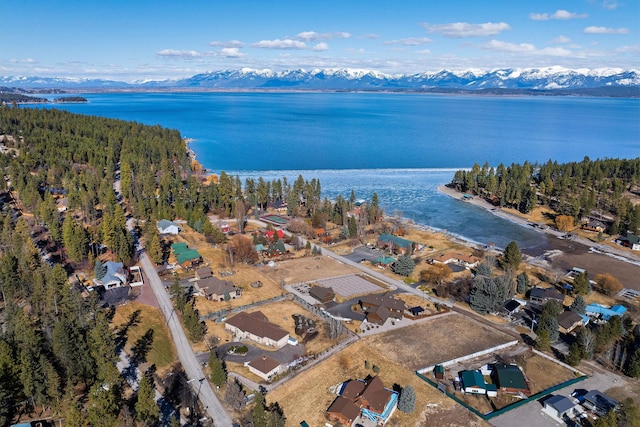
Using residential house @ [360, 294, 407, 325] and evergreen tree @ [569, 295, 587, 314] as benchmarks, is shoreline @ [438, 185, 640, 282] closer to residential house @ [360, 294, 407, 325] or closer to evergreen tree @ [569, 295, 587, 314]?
evergreen tree @ [569, 295, 587, 314]

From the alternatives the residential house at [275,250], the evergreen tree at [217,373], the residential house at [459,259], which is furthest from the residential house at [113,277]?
the residential house at [459,259]

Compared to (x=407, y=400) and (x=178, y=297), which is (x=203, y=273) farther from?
(x=407, y=400)

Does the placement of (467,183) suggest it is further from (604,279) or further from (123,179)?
(123,179)

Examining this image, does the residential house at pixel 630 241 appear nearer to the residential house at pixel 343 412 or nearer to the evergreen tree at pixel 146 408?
the residential house at pixel 343 412

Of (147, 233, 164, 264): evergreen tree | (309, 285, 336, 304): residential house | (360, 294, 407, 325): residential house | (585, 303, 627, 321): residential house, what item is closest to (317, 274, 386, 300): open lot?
(309, 285, 336, 304): residential house

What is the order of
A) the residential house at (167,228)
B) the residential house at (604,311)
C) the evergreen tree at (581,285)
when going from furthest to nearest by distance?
the residential house at (167,228), the evergreen tree at (581,285), the residential house at (604,311)
